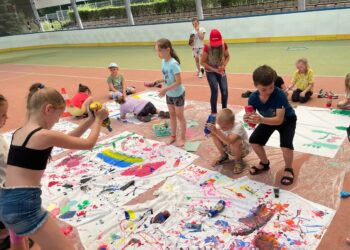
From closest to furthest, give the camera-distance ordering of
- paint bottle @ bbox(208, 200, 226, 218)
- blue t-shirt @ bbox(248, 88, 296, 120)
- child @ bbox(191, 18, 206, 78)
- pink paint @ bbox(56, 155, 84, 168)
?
paint bottle @ bbox(208, 200, 226, 218) → blue t-shirt @ bbox(248, 88, 296, 120) → pink paint @ bbox(56, 155, 84, 168) → child @ bbox(191, 18, 206, 78)

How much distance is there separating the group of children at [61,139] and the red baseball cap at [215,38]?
0.03 m

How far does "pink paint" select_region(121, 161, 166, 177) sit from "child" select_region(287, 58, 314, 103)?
11.1 feet

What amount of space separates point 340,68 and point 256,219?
6.68 m

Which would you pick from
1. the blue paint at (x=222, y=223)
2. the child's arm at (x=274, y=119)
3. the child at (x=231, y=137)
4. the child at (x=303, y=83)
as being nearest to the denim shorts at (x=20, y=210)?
the blue paint at (x=222, y=223)

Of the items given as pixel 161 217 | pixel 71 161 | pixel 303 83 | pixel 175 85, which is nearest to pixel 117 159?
pixel 71 161

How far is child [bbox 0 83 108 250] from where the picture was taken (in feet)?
7.46

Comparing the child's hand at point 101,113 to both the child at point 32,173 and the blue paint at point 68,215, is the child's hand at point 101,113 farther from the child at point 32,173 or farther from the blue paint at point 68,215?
the blue paint at point 68,215

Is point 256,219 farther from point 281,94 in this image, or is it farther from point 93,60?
point 93,60

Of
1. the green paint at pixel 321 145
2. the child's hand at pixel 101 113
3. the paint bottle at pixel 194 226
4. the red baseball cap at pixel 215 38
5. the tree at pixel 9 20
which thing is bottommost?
the green paint at pixel 321 145

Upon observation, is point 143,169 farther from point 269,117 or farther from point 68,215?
point 269,117

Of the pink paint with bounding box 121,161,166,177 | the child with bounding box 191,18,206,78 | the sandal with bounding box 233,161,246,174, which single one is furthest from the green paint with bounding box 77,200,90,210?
the child with bounding box 191,18,206,78

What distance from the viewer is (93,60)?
1525cm

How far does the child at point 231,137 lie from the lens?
151 inches

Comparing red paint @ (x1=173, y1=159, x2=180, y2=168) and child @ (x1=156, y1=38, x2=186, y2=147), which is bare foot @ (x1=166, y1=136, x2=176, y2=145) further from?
red paint @ (x1=173, y1=159, x2=180, y2=168)
